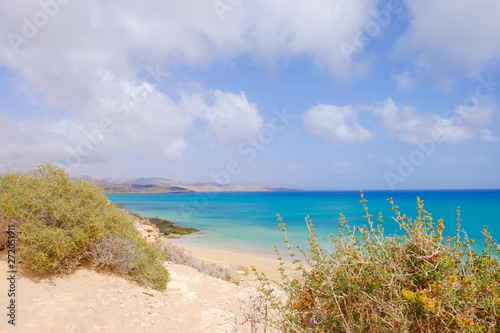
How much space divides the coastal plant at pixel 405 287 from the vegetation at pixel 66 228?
5.40 meters

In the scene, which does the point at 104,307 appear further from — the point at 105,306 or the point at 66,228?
the point at 66,228

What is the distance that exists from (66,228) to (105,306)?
6.31 ft

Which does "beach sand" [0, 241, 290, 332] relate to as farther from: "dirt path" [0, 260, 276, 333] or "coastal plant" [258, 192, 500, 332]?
"coastal plant" [258, 192, 500, 332]

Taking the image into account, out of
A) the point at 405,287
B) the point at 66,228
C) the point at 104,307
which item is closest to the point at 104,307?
the point at 104,307

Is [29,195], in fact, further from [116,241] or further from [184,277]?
[184,277]

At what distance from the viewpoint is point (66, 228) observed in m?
6.90

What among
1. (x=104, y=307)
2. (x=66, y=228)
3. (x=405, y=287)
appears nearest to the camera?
(x=405, y=287)

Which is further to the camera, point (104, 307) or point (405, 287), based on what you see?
point (104, 307)

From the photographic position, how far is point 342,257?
121 inches

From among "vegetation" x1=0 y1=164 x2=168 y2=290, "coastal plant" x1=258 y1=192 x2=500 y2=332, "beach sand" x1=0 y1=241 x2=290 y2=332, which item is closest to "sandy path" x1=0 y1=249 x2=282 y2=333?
"beach sand" x1=0 y1=241 x2=290 y2=332

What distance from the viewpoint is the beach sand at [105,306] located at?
5.39 m

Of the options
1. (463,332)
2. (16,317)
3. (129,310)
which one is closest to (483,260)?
(463,332)

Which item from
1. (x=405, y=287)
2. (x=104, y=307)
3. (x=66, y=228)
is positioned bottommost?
(x=104, y=307)

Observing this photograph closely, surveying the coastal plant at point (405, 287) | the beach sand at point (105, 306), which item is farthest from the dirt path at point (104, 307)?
the coastal plant at point (405, 287)
